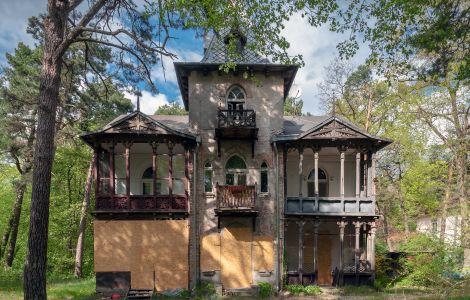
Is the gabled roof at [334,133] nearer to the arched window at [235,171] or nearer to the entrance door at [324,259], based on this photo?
the arched window at [235,171]

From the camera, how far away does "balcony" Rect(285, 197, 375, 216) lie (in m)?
17.0

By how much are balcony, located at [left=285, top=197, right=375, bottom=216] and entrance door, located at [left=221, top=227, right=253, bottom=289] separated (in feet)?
8.57

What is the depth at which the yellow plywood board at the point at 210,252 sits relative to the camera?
16969mm

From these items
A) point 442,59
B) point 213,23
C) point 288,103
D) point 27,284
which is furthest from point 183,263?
point 288,103

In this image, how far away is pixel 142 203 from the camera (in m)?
16.4

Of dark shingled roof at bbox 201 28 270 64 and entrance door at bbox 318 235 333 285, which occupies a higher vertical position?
dark shingled roof at bbox 201 28 270 64

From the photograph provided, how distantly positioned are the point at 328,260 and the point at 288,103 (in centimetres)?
2731

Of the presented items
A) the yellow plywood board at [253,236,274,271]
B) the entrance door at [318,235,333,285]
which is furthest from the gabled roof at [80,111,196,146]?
the entrance door at [318,235,333,285]

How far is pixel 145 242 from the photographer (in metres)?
16.4

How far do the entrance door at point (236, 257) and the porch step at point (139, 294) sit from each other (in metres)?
3.62

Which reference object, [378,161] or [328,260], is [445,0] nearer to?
[328,260]

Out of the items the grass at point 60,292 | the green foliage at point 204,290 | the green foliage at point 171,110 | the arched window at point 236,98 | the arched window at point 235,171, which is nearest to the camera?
the grass at point 60,292

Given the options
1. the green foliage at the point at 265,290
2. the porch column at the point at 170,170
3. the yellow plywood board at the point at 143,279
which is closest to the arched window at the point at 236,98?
the porch column at the point at 170,170

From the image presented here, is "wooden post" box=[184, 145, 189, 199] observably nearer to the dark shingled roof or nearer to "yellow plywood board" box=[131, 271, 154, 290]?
"yellow plywood board" box=[131, 271, 154, 290]
